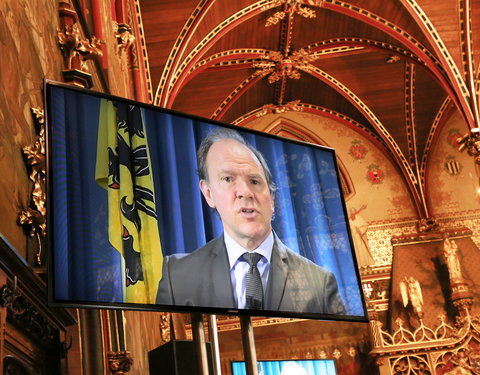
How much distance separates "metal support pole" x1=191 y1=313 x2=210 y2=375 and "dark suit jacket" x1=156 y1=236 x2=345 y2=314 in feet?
0.26

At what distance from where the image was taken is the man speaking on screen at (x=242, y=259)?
344cm

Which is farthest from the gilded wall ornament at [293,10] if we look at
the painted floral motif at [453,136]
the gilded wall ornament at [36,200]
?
the gilded wall ornament at [36,200]

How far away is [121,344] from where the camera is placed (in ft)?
15.8

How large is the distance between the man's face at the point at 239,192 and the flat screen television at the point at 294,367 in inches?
313

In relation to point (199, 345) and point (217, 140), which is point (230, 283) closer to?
point (199, 345)

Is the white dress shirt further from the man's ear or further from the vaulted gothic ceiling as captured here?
the vaulted gothic ceiling

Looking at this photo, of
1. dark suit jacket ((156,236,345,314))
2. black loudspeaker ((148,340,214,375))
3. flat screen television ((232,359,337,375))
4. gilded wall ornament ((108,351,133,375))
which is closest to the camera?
dark suit jacket ((156,236,345,314))

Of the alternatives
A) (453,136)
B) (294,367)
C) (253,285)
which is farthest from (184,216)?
(453,136)

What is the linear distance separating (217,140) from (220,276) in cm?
84

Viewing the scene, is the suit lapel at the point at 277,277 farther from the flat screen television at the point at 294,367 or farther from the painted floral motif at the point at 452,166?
the painted floral motif at the point at 452,166

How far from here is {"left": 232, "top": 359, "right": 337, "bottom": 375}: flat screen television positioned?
11.6 meters

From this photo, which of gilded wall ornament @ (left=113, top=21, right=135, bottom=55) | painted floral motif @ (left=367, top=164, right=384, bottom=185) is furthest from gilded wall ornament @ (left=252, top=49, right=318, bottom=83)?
gilded wall ornament @ (left=113, top=21, right=135, bottom=55)

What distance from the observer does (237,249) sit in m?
3.70

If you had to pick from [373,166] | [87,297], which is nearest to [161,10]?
[373,166]
